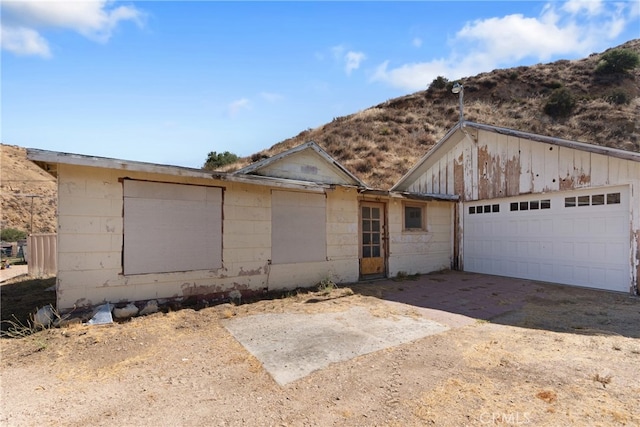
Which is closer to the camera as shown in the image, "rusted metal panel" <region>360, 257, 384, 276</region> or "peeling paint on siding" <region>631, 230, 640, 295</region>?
"peeling paint on siding" <region>631, 230, 640, 295</region>

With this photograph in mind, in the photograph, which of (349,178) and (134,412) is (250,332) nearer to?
(134,412)

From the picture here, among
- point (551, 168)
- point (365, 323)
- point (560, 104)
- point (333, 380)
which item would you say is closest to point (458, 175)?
point (551, 168)

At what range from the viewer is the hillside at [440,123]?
2415 centimetres

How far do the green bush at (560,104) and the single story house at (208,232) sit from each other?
2479 centimetres

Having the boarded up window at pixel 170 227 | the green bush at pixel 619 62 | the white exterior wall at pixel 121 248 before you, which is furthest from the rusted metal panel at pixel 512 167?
the green bush at pixel 619 62

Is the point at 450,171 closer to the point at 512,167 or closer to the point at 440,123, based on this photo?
the point at 512,167

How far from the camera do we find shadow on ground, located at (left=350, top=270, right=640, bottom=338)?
550 centimetres

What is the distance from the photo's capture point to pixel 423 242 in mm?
10844

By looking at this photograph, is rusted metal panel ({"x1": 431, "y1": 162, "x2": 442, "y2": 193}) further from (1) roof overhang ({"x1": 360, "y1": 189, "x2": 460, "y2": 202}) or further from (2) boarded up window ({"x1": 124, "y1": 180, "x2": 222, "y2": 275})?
(2) boarded up window ({"x1": 124, "y1": 180, "x2": 222, "y2": 275})

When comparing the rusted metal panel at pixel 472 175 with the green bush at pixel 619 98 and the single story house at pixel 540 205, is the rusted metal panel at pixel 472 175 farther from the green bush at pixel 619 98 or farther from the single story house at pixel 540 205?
the green bush at pixel 619 98

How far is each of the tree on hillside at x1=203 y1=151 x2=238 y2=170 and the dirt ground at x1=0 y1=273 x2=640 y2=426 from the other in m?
25.4

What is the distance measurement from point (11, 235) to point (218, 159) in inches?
604

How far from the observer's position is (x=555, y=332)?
5.05 m

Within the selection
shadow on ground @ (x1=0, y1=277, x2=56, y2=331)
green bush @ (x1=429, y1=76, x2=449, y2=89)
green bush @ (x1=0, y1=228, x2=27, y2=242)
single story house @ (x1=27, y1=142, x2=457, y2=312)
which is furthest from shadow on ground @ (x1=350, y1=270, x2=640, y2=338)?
green bush @ (x1=429, y1=76, x2=449, y2=89)
